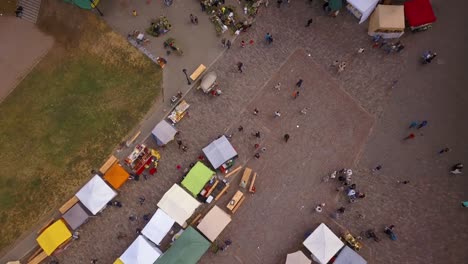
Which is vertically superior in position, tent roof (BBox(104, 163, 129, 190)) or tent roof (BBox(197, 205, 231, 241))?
tent roof (BBox(104, 163, 129, 190))

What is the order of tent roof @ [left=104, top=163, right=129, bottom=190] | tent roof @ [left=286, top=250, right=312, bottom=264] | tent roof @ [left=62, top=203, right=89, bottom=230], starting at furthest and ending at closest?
tent roof @ [left=104, top=163, right=129, bottom=190] < tent roof @ [left=62, top=203, right=89, bottom=230] < tent roof @ [left=286, top=250, right=312, bottom=264]

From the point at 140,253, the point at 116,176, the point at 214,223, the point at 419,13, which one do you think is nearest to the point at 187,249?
the point at 214,223

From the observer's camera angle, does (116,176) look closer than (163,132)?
Yes

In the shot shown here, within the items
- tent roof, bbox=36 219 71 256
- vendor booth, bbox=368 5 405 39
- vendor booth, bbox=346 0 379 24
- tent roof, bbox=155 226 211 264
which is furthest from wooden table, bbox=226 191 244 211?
vendor booth, bbox=346 0 379 24

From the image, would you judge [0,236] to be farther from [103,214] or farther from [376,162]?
[376,162]

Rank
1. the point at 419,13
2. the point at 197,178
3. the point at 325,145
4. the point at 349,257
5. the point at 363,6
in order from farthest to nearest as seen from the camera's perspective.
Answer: the point at 363,6
the point at 419,13
the point at 325,145
the point at 197,178
the point at 349,257

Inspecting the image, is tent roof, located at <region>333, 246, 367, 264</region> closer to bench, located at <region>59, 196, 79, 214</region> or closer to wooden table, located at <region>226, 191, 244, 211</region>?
wooden table, located at <region>226, 191, 244, 211</region>

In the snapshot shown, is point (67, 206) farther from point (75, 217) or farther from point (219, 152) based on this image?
point (219, 152)
